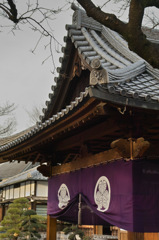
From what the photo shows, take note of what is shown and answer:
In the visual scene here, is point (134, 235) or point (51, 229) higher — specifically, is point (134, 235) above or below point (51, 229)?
above

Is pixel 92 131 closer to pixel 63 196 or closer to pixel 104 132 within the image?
pixel 104 132

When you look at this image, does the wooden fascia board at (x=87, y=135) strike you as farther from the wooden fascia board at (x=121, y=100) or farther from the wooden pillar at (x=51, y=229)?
the wooden pillar at (x=51, y=229)

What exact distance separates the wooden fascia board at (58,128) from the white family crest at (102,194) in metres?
1.17

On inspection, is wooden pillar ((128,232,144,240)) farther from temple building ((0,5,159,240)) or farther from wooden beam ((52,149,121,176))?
wooden beam ((52,149,121,176))

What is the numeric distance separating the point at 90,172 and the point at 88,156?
12.8 inches

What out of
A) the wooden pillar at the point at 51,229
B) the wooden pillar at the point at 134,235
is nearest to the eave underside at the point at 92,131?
the wooden pillar at the point at 134,235

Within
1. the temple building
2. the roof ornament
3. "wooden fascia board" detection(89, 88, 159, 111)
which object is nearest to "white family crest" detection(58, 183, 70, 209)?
the temple building

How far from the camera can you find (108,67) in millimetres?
6207

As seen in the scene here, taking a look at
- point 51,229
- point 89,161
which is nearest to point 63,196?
point 51,229

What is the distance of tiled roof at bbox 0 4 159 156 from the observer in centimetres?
440

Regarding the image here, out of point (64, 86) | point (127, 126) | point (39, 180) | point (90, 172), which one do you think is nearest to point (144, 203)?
Answer: point (127, 126)

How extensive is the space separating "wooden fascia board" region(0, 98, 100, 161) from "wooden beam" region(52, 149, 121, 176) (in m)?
0.81

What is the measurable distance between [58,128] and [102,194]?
1404 millimetres

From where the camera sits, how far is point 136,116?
5035 millimetres
